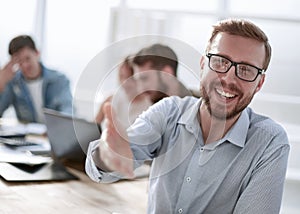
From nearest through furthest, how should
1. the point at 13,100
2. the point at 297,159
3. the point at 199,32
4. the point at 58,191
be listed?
the point at 58,191 → the point at 13,100 → the point at 297,159 → the point at 199,32

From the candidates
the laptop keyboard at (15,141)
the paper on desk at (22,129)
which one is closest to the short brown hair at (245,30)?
the laptop keyboard at (15,141)

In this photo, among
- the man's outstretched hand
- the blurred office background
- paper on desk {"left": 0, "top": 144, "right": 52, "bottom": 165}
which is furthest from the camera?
the blurred office background

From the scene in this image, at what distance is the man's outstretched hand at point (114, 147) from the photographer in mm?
1228

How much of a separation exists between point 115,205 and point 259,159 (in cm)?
46

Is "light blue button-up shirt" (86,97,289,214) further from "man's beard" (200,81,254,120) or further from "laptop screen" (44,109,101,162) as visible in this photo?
"laptop screen" (44,109,101,162)

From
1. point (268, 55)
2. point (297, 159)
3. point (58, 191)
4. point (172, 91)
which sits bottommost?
point (297, 159)

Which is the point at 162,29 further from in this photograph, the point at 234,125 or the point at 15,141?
the point at 234,125

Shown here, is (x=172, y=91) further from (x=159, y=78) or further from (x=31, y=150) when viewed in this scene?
(x=31, y=150)

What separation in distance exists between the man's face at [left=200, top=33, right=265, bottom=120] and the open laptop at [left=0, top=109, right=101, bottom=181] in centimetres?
48

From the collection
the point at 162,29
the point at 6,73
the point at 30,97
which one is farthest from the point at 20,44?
the point at 162,29

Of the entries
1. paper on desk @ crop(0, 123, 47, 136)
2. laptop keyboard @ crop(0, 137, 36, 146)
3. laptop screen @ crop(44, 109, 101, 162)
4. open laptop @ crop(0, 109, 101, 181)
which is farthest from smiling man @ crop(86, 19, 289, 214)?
paper on desk @ crop(0, 123, 47, 136)

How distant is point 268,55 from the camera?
150 centimetres

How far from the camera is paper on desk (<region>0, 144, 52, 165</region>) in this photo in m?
1.86

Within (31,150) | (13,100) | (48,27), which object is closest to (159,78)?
(31,150)
